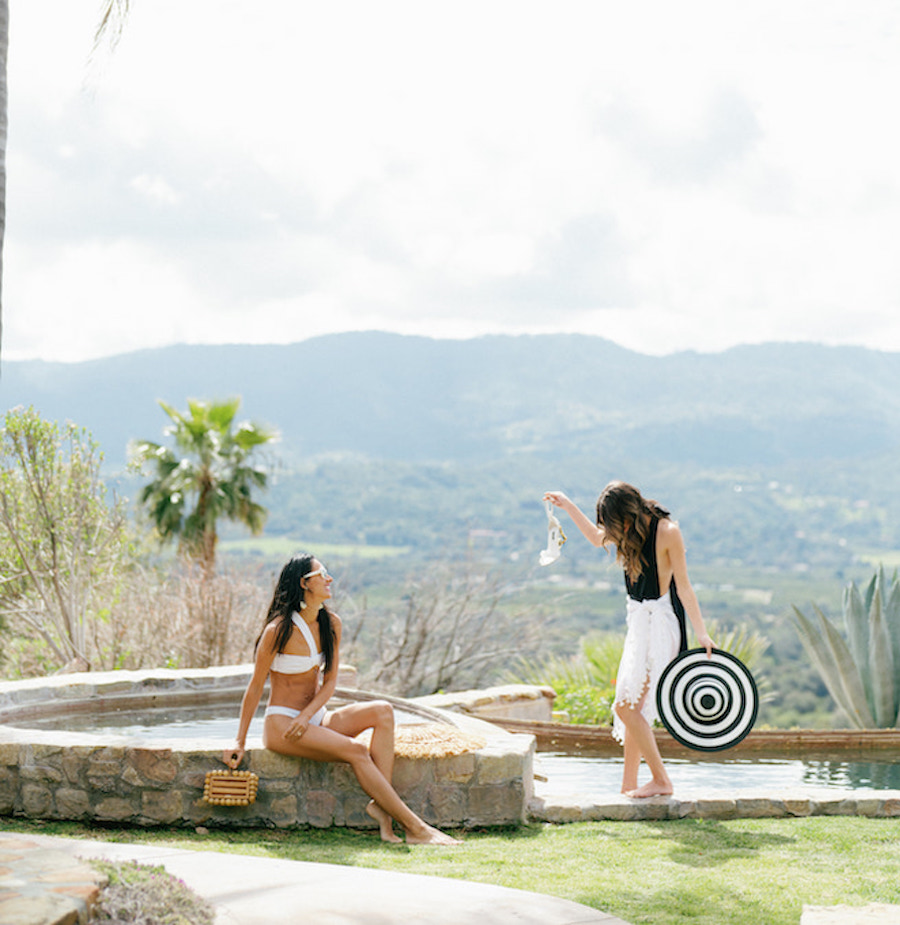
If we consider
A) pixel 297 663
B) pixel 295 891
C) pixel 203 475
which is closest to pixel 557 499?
pixel 297 663

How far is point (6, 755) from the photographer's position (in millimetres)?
6055

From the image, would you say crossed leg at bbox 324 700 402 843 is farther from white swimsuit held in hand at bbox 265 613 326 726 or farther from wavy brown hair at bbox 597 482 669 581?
wavy brown hair at bbox 597 482 669 581

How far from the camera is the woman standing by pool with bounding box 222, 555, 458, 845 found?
5.68 m

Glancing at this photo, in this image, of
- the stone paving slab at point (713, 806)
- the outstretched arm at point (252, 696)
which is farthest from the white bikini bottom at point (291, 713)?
the stone paving slab at point (713, 806)

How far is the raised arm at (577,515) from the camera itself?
21.8 feet

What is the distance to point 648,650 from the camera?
6180 millimetres

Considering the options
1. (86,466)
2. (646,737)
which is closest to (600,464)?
(86,466)

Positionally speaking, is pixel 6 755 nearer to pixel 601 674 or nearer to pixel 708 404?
pixel 601 674

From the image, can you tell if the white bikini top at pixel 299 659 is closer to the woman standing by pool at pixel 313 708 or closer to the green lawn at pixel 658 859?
the woman standing by pool at pixel 313 708

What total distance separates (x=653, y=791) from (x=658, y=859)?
1040mm

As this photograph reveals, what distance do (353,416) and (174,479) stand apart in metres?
113

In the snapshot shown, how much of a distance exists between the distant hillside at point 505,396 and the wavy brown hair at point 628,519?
9647 centimetres

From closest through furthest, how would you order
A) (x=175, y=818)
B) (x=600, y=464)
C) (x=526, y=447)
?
(x=175, y=818), (x=600, y=464), (x=526, y=447)

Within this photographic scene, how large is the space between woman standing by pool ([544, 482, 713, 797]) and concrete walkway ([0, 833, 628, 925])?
1938mm
